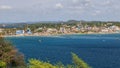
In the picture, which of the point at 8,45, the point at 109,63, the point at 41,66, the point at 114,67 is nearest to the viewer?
the point at 41,66

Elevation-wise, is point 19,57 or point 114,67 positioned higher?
point 19,57

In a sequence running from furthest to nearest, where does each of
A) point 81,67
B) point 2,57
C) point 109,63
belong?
point 109,63, point 2,57, point 81,67

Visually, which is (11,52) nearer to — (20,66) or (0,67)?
(20,66)

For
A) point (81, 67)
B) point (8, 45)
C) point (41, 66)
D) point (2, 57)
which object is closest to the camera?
point (41, 66)

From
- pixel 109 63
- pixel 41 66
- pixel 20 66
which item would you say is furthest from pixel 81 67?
pixel 109 63

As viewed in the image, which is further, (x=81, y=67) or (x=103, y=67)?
(x=103, y=67)

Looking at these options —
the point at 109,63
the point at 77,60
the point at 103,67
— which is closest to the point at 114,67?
the point at 103,67

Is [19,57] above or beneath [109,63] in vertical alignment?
above

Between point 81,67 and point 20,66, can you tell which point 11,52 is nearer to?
point 20,66

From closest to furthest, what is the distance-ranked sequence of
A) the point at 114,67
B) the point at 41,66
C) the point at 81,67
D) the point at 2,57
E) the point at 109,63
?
1. the point at 41,66
2. the point at 81,67
3. the point at 2,57
4. the point at 114,67
5. the point at 109,63
